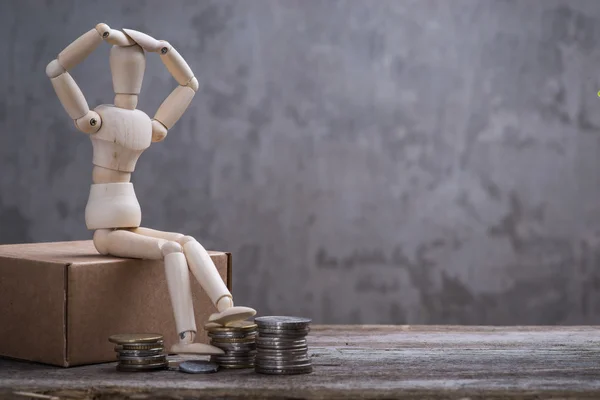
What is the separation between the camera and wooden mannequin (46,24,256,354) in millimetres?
2865

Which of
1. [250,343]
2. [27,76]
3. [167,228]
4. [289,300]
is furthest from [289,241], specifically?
[250,343]

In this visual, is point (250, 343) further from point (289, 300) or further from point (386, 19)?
point (386, 19)

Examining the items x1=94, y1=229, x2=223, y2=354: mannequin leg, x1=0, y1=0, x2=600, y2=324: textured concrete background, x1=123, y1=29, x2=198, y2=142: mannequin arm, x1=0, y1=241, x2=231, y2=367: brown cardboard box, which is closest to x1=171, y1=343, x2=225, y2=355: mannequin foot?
x1=94, y1=229, x2=223, y2=354: mannequin leg

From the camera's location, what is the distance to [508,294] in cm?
468

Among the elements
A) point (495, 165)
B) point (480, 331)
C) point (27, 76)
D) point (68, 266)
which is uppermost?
point (27, 76)

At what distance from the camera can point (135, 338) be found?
2.79 metres

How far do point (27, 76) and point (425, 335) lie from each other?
2.27 meters

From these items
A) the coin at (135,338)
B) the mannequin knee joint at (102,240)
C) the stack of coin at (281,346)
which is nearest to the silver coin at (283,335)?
the stack of coin at (281,346)

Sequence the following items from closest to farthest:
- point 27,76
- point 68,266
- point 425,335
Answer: point 68,266 → point 425,335 → point 27,76

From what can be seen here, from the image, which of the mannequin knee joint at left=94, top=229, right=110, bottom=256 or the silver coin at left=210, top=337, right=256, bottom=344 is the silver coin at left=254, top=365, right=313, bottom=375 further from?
the mannequin knee joint at left=94, top=229, right=110, bottom=256

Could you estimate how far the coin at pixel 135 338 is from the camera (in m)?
2.76

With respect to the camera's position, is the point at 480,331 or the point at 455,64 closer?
the point at 480,331

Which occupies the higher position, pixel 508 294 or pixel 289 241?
pixel 289 241

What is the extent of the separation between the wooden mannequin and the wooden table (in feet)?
0.81
